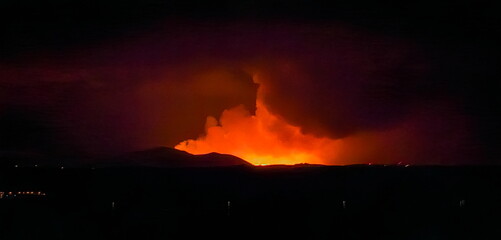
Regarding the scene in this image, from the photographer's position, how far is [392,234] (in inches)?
698

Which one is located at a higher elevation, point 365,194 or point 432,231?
point 365,194

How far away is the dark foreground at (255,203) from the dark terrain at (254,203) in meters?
0.04

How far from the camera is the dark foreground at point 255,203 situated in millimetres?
17828

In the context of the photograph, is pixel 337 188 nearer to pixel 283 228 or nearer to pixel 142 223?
pixel 283 228

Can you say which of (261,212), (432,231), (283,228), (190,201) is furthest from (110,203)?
(432,231)

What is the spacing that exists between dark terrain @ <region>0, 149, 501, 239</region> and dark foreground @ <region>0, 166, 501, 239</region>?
4cm

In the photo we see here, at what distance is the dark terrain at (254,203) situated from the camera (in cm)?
1784

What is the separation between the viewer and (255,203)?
73.4 ft

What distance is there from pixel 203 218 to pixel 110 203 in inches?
200

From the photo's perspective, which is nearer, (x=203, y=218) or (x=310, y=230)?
(x=310, y=230)

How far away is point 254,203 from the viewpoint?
22.3 meters

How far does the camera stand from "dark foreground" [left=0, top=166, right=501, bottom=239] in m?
17.8

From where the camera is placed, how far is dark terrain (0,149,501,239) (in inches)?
703

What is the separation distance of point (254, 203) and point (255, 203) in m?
0.05
